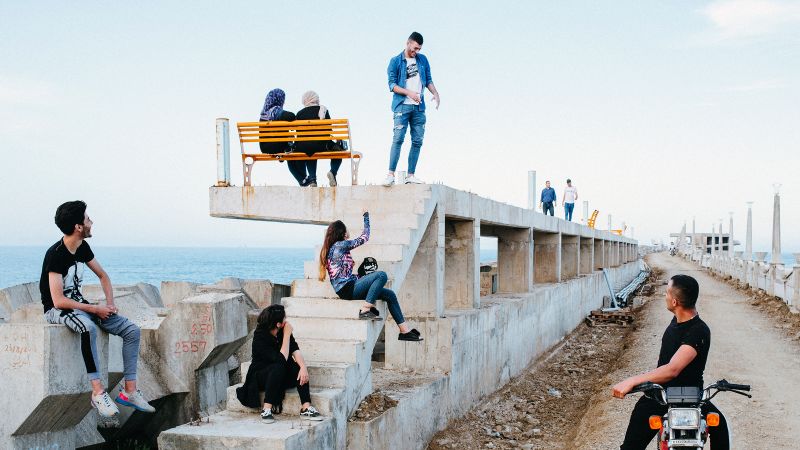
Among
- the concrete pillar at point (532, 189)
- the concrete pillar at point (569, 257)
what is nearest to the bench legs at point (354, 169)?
the concrete pillar at point (532, 189)

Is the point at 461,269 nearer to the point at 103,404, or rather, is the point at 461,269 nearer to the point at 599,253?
the point at 103,404

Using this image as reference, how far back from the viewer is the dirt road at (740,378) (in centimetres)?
804

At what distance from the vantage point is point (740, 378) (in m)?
10.9

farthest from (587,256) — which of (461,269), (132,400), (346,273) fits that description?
(132,400)

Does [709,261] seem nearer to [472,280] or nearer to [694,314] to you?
[472,280]

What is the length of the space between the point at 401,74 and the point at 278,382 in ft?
15.4

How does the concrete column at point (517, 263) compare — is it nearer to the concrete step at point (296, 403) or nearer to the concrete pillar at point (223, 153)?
the concrete pillar at point (223, 153)

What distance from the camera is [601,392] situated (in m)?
11.3

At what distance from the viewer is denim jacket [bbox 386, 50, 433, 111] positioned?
911 cm

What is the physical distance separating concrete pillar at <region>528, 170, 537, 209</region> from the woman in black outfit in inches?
546

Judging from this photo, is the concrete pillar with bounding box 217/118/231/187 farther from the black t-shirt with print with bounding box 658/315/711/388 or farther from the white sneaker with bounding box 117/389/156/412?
the black t-shirt with print with bounding box 658/315/711/388

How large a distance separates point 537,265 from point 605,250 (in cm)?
1755

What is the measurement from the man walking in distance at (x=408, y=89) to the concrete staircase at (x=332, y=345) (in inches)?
24.3

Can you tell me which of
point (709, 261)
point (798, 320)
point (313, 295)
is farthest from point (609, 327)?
point (709, 261)
